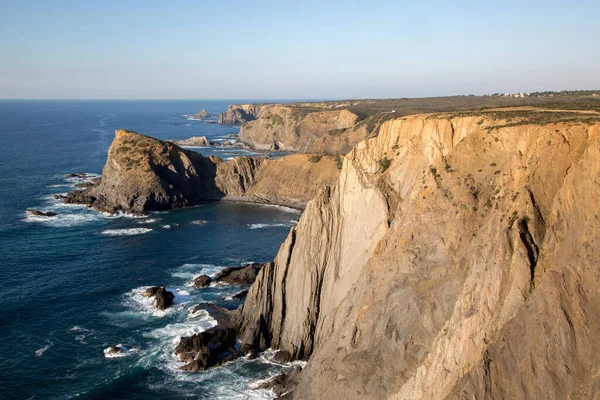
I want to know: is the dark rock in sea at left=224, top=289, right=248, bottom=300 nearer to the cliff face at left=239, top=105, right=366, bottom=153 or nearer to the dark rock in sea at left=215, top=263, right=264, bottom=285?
the dark rock in sea at left=215, top=263, right=264, bottom=285

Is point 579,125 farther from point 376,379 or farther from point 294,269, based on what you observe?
point 294,269

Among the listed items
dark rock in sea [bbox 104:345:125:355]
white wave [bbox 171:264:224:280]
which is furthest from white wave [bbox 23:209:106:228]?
dark rock in sea [bbox 104:345:125:355]

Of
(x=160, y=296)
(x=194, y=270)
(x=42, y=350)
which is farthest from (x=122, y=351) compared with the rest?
(x=194, y=270)

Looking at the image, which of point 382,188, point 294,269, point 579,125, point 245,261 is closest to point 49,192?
point 245,261

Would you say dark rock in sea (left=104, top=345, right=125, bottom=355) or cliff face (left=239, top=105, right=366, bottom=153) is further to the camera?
cliff face (left=239, top=105, right=366, bottom=153)

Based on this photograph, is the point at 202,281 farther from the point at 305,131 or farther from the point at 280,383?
the point at 305,131

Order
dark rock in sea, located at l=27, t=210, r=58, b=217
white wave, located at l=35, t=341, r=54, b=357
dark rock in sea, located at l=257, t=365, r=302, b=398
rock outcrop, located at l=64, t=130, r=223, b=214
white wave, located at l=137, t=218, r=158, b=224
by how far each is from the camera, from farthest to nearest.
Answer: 1. rock outcrop, located at l=64, t=130, r=223, b=214
2. white wave, located at l=137, t=218, r=158, b=224
3. dark rock in sea, located at l=27, t=210, r=58, b=217
4. white wave, located at l=35, t=341, r=54, b=357
5. dark rock in sea, located at l=257, t=365, r=302, b=398

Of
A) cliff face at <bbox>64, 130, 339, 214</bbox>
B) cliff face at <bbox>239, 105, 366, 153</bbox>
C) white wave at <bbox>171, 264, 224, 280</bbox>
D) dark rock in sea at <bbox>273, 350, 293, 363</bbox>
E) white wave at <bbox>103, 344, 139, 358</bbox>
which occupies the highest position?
cliff face at <bbox>239, 105, 366, 153</bbox>
